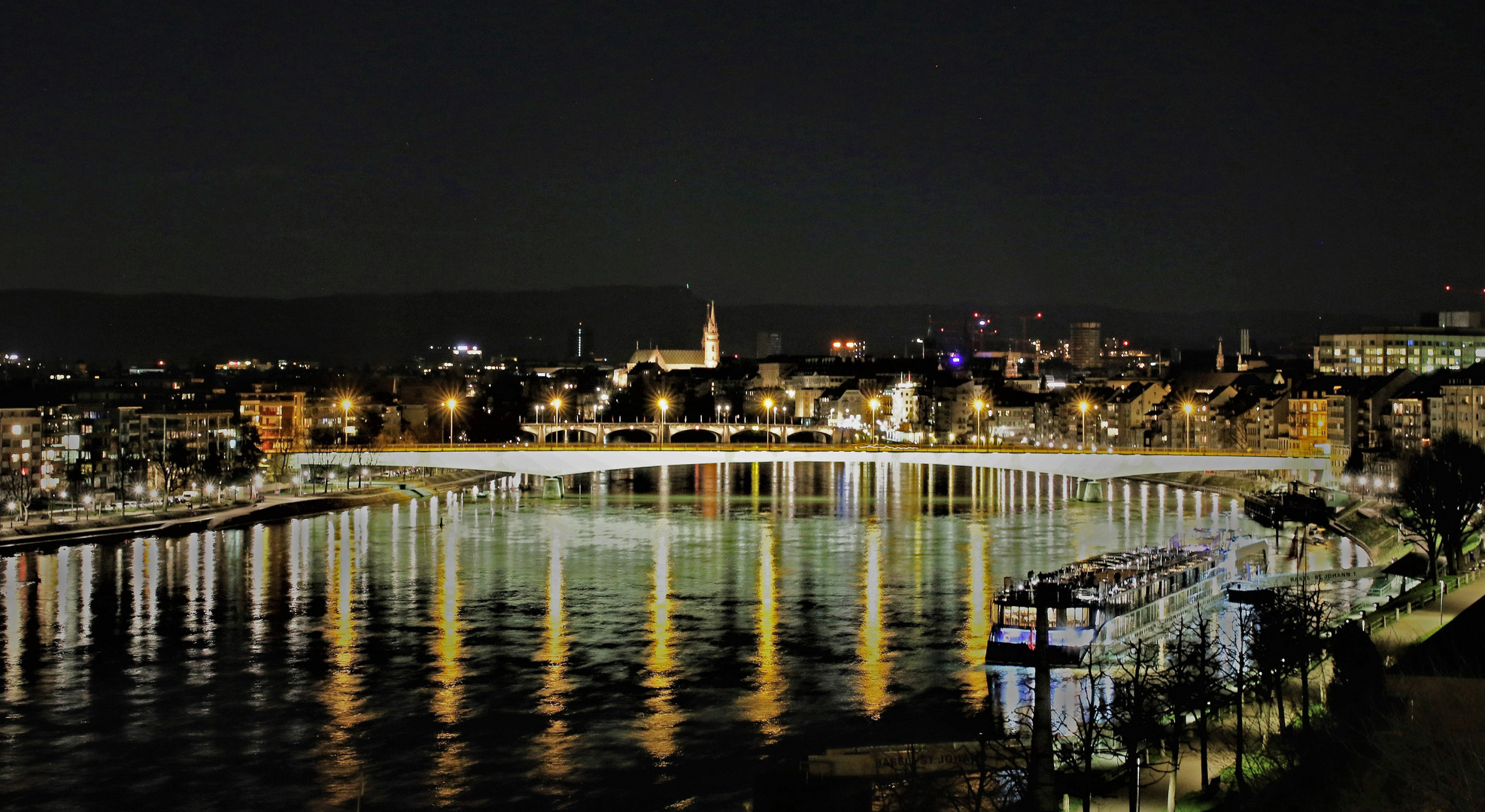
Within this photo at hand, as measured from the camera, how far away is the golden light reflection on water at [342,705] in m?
13.1

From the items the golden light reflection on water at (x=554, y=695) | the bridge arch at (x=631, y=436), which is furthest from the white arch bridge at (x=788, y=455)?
the bridge arch at (x=631, y=436)

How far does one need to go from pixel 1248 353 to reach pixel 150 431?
Answer: 90.4 meters

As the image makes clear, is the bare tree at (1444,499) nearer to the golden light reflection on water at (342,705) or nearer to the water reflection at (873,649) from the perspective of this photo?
the water reflection at (873,649)

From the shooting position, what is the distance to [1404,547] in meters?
29.2

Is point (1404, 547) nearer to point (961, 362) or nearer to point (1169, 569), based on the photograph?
point (1169, 569)

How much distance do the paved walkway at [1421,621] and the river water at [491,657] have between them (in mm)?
3954

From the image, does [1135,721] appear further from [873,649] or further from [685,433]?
[685,433]

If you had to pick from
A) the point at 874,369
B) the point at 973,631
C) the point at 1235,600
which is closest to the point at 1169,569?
the point at 1235,600

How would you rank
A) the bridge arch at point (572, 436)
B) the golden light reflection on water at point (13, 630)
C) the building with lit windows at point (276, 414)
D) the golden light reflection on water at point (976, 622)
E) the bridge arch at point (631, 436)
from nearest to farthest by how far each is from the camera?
1. the golden light reflection on water at point (13, 630)
2. the golden light reflection on water at point (976, 622)
3. the bridge arch at point (572, 436)
4. the building with lit windows at point (276, 414)
5. the bridge arch at point (631, 436)

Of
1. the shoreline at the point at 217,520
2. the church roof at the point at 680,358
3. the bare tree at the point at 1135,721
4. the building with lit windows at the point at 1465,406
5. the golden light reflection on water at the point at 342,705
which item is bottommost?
the golden light reflection on water at the point at 342,705

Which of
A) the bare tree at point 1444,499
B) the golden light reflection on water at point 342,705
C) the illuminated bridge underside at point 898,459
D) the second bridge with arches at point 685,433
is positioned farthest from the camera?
the second bridge with arches at point 685,433

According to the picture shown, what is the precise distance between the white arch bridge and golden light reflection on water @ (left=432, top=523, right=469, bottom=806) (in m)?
12.7

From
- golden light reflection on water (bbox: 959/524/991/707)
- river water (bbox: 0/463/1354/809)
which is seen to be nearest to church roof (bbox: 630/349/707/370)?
river water (bbox: 0/463/1354/809)

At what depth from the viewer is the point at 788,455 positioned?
42.3 meters
